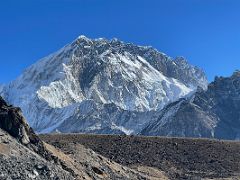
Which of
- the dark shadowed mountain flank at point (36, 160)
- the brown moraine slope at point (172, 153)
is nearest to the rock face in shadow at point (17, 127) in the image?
the dark shadowed mountain flank at point (36, 160)

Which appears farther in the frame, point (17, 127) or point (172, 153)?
point (172, 153)

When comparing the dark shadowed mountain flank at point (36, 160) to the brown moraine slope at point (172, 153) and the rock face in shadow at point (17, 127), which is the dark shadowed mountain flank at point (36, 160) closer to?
the rock face in shadow at point (17, 127)

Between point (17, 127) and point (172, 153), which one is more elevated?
point (172, 153)

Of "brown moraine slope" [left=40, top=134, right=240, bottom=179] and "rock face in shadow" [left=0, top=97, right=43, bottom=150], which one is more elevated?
"brown moraine slope" [left=40, top=134, right=240, bottom=179]

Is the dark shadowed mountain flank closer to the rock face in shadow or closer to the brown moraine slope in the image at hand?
the rock face in shadow

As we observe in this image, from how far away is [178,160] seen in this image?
93312 mm

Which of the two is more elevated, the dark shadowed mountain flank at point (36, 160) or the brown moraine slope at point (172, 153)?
the brown moraine slope at point (172, 153)

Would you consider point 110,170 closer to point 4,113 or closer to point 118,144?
point 4,113

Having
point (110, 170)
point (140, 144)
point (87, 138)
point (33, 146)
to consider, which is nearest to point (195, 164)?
→ point (140, 144)

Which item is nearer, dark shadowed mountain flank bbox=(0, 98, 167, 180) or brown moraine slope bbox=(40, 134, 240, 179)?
dark shadowed mountain flank bbox=(0, 98, 167, 180)

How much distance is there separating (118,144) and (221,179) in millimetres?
19116

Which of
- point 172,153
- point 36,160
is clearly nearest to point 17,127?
point 36,160

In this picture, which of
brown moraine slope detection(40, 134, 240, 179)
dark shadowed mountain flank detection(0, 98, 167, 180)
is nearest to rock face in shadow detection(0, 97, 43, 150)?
dark shadowed mountain flank detection(0, 98, 167, 180)

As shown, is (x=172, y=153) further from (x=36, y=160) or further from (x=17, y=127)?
(x=36, y=160)
